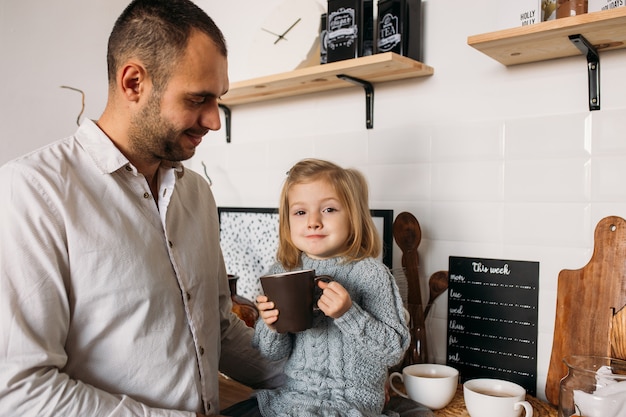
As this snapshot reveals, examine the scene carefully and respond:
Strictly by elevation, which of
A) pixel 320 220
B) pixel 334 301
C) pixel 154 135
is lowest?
pixel 334 301

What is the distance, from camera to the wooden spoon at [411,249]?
1.49 metres

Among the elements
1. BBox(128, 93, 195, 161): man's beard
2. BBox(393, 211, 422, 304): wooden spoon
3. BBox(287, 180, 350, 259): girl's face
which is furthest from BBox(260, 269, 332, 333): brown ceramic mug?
BBox(393, 211, 422, 304): wooden spoon

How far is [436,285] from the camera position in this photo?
1487 mm

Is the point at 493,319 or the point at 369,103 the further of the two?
the point at 369,103

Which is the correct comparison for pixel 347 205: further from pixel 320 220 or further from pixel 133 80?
pixel 133 80

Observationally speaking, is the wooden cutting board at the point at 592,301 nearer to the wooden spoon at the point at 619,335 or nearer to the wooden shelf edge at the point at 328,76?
the wooden spoon at the point at 619,335

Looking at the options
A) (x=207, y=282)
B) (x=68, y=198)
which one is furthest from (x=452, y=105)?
(x=68, y=198)

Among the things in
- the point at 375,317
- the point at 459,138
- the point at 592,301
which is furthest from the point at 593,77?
the point at 375,317

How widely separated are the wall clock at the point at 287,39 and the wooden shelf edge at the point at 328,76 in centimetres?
7

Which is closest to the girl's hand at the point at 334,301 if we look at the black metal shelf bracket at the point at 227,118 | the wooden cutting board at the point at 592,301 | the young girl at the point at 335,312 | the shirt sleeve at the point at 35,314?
the young girl at the point at 335,312

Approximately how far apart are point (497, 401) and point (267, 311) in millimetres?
500

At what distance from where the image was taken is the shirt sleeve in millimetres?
846

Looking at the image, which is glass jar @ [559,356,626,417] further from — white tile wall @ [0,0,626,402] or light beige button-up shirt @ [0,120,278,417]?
light beige button-up shirt @ [0,120,278,417]

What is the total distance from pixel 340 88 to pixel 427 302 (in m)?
0.64
